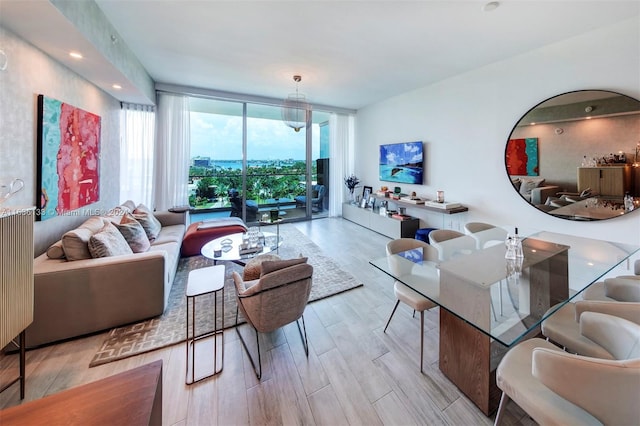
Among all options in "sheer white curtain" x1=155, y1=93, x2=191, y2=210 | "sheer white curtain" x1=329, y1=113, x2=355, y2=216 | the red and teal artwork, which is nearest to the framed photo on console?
"sheer white curtain" x1=329, y1=113, x2=355, y2=216

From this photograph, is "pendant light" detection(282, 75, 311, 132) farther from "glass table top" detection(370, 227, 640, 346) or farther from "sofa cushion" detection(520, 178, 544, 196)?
"sofa cushion" detection(520, 178, 544, 196)

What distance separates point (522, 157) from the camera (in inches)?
134

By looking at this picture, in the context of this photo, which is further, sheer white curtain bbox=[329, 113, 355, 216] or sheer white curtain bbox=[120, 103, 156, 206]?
sheer white curtain bbox=[329, 113, 355, 216]

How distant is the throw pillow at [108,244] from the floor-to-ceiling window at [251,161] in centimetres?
275

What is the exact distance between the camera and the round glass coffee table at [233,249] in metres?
2.86

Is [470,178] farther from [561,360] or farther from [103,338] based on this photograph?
[103,338]

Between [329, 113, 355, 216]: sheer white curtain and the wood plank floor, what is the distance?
183 inches

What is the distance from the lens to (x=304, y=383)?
1734mm

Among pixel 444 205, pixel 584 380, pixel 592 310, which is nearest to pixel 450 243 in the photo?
pixel 592 310

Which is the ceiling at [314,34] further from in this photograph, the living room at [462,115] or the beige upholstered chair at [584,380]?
the beige upholstered chair at [584,380]

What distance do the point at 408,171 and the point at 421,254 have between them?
323 cm

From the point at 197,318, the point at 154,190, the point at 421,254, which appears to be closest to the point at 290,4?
the point at 421,254

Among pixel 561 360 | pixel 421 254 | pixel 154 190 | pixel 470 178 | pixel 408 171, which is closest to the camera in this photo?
pixel 561 360

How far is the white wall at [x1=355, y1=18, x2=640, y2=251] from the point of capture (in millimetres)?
2676
